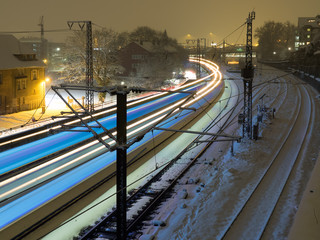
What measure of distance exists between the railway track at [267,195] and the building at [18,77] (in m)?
20.8

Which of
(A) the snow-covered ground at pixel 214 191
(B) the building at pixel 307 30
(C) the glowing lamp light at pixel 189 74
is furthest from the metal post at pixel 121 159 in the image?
(B) the building at pixel 307 30

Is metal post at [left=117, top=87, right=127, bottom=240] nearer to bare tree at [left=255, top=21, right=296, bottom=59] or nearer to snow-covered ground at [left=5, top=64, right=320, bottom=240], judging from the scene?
snow-covered ground at [left=5, top=64, right=320, bottom=240]

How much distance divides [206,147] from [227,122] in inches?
277

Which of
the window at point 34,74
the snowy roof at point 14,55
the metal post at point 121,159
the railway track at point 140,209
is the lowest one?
the railway track at point 140,209

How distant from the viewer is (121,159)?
8.16 metres

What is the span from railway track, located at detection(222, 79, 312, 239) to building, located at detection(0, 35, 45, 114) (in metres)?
20.8

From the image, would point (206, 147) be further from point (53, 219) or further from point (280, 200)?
point (53, 219)

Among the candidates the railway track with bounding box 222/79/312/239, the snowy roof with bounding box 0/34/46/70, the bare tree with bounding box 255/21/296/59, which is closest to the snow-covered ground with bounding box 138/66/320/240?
the railway track with bounding box 222/79/312/239

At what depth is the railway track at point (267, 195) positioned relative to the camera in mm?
9961

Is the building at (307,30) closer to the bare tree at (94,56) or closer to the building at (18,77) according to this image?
the bare tree at (94,56)

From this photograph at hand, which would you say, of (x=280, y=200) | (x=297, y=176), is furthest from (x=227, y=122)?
(x=280, y=200)

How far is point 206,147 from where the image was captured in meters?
18.3

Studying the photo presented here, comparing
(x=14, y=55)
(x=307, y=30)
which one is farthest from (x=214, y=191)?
(x=307, y=30)

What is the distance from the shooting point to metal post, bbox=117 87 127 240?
25.9 feet
